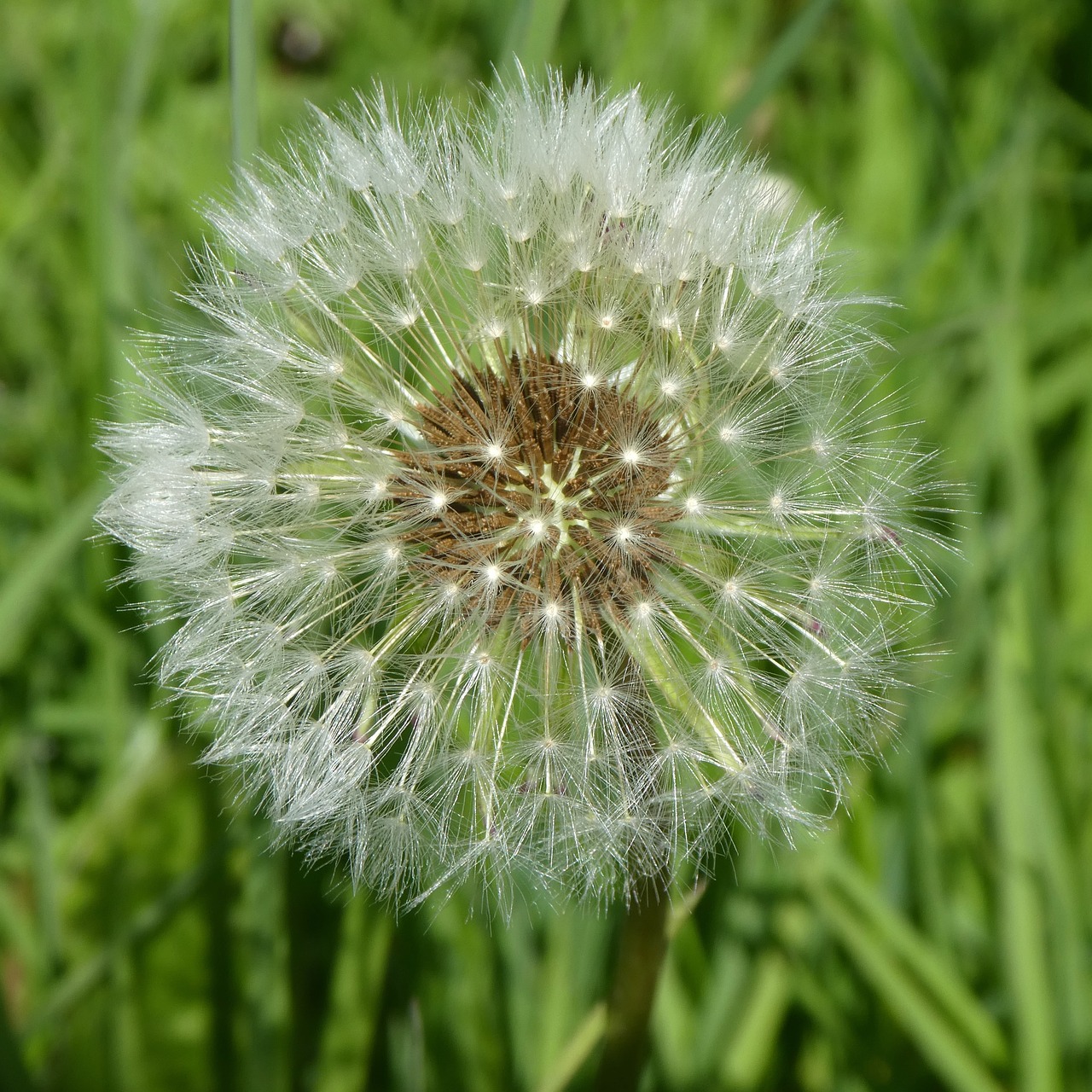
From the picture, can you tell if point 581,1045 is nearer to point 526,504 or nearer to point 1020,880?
point 526,504

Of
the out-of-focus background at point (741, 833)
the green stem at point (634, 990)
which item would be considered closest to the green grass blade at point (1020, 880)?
the out-of-focus background at point (741, 833)

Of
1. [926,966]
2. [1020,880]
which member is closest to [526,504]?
[926,966]

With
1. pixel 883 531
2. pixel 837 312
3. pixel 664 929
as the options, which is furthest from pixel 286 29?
pixel 664 929

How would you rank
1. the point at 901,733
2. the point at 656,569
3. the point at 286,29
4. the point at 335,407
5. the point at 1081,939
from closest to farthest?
1. the point at 656,569
2. the point at 335,407
3. the point at 1081,939
4. the point at 901,733
5. the point at 286,29

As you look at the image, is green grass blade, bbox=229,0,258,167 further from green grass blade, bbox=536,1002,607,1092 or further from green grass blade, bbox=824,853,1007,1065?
green grass blade, bbox=824,853,1007,1065

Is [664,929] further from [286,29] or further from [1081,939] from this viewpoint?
[286,29]

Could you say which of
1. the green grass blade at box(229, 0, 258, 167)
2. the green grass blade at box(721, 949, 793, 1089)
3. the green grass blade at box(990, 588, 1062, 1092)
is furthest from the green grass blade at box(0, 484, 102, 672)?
the green grass blade at box(990, 588, 1062, 1092)
